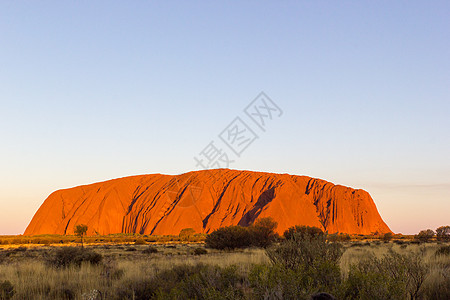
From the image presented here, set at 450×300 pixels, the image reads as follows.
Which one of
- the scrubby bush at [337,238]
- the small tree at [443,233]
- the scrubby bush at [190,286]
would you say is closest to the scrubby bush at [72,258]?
the scrubby bush at [190,286]

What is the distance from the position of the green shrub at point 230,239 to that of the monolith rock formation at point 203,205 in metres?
49.9

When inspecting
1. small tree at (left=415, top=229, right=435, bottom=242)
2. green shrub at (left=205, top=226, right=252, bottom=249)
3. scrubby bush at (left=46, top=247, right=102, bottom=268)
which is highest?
scrubby bush at (left=46, top=247, right=102, bottom=268)

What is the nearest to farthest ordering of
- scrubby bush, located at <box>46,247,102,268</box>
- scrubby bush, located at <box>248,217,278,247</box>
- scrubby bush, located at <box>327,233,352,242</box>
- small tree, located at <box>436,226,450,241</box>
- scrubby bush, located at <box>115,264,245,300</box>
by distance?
1. scrubby bush, located at <box>115,264,245,300</box>
2. scrubby bush, located at <box>327,233,352,242</box>
3. scrubby bush, located at <box>46,247,102,268</box>
4. scrubby bush, located at <box>248,217,278,247</box>
5. small tree, located at <box>436,226,450,241</box>

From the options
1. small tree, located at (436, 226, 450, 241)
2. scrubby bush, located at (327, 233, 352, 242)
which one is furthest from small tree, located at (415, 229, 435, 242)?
scrubby bush, located at (327, 233, 352, 242)

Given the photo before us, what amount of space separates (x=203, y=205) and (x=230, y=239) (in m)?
63.3

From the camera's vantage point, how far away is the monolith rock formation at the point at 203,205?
283 ft

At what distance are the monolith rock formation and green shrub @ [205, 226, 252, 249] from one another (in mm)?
49899

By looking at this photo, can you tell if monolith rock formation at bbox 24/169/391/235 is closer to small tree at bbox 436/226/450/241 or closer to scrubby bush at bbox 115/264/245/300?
small tree at bbox 436/226/450/241

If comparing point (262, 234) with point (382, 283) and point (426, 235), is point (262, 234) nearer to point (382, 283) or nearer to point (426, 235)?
point (426, 235)

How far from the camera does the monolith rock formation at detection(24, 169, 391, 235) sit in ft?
283

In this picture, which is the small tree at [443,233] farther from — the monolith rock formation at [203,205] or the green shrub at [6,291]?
the green shrub at [6,291]

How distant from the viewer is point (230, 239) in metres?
29.4

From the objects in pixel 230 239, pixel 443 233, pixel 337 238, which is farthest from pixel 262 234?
pixel 443 233

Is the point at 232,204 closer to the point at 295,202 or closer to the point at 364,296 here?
the point at 295,202
